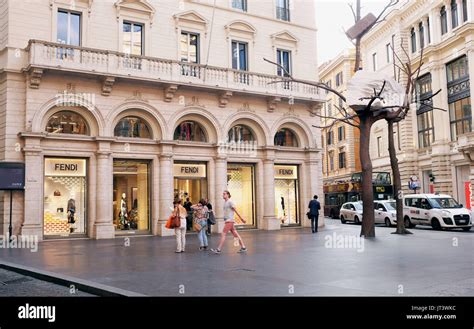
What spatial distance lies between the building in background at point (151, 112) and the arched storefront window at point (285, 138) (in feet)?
0.23

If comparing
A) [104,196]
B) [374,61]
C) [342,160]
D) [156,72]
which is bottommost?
[104,196]

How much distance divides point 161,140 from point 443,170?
26721 mm

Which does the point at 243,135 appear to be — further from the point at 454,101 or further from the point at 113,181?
the point at 454,101

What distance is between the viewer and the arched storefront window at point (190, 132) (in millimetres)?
24516

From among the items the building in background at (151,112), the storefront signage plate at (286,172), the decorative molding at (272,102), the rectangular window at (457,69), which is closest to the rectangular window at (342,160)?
the rectangular window at (457,69)

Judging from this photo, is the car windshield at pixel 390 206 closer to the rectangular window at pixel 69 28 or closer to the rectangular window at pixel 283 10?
the rectangular window at pixel 283 10

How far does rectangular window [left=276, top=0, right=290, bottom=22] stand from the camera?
28.5 metres

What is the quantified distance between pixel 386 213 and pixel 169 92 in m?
14.9

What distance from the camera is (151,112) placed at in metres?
23.2

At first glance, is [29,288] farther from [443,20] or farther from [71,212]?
[443,20]

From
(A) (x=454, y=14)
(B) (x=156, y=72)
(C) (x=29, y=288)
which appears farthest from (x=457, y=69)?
(C) (x=29, y=288)

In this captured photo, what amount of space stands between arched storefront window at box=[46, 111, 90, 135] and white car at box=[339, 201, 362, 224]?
60.9ft

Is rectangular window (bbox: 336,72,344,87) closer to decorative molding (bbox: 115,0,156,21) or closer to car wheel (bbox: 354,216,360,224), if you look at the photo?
car wheel (bbox: 354,216,360,224)

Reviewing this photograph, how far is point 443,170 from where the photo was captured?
40.1m
